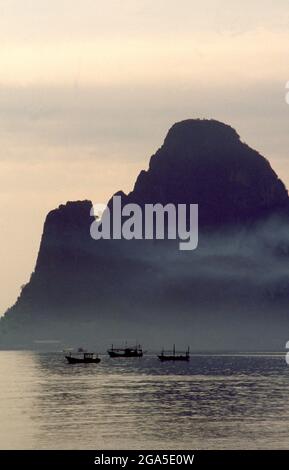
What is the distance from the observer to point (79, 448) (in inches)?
3684

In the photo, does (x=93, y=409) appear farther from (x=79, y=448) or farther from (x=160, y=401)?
(x=79, y=448)

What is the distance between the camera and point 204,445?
3799 inches

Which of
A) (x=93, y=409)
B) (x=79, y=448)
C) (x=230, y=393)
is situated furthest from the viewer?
(x=230, y=393)

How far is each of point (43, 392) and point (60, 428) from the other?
6200 cm
